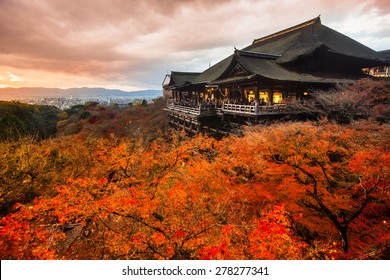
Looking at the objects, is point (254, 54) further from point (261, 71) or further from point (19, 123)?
point (19, 123)

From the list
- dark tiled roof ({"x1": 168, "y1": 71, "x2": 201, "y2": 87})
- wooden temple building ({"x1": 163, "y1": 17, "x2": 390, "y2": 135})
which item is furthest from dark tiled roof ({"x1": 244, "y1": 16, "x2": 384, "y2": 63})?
dark tiled roof ({"x1": 168, "y1": 71, "x2": 201, "y2": 87})

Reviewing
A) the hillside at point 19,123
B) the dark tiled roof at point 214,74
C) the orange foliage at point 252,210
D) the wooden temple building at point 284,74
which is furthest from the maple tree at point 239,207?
the dark tiled roof at point 214,74

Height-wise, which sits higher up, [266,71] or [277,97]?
[266,71]

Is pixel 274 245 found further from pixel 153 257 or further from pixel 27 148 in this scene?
pixel 27 148

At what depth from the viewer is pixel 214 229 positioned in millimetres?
11695

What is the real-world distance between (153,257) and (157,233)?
1.32 meters

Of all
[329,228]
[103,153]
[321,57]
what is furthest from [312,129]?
[103,153]

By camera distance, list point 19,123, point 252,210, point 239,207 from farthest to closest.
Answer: point 19,123
point 239,207
point 252,210

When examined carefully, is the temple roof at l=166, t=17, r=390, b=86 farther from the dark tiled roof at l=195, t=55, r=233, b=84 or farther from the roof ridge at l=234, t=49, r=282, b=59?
the dark tiled roof at l=195, t=55, r=233, b=84

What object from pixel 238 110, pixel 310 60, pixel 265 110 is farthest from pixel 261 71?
pixel 310 60

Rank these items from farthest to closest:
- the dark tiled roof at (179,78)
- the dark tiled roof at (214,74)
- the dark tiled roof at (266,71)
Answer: the dark tiled roof at (179,78) → the dark tiled roof at (214,74) → the dark tiled roof at (266,71)

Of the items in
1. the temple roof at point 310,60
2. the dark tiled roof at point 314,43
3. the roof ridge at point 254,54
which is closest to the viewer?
the temple roof at point 310,60

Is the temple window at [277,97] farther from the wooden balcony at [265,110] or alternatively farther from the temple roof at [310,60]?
the wooden balcony at [265,110]

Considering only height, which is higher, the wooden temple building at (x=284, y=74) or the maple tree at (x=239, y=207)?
the wooden temple building at (x=284, y=74)
